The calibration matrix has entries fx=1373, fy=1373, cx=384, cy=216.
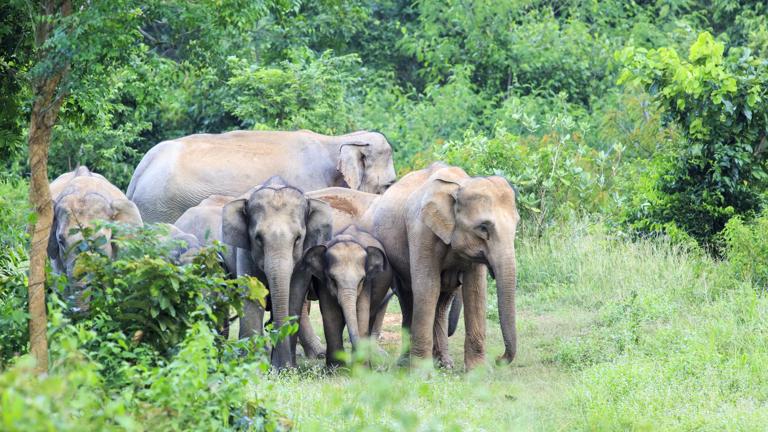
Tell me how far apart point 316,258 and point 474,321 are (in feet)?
4.26

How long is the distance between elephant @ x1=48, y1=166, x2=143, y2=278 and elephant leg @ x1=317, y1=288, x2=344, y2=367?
1562mm

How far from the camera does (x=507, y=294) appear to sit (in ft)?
31.8

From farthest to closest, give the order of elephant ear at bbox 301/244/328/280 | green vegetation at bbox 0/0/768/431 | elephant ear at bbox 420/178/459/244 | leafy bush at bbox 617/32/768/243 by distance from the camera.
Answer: leafy bush at bbox 617/32/768/243, elephant ear at bbox 301/244/328/280, elephant ear at bbox 420/178/459/244, green vegetation at bbox 0/0/768/431

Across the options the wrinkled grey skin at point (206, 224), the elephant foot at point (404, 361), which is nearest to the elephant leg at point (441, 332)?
the elephant foot at point (404, 361)

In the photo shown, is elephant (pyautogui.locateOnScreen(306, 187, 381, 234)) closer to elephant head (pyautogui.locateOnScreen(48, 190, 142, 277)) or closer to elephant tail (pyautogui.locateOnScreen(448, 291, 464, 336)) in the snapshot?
elephant tail (pyautogui.locateOnScreen(448, 291, 464, 336))

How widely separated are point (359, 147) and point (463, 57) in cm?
1076

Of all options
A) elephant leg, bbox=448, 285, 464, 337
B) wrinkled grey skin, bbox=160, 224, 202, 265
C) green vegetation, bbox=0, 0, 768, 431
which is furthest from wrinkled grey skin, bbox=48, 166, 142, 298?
elephant leg, bbox=448, 285, 464, 337

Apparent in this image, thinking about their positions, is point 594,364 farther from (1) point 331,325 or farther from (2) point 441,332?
(1) point 331,325

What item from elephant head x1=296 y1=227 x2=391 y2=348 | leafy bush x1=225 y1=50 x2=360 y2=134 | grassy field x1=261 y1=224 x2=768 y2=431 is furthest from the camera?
leafy bush x1=225 y1=50 x2=360 y2=134

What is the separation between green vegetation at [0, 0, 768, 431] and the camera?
269 inches

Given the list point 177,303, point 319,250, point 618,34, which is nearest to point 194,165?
point 319,250

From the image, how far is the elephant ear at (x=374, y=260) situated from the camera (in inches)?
416

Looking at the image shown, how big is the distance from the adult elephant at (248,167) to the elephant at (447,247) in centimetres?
252

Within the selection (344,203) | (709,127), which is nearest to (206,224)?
(344,203)
